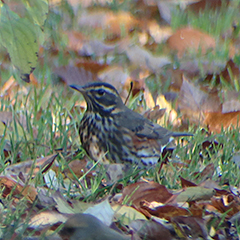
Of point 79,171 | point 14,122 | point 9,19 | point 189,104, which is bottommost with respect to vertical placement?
point 189,104

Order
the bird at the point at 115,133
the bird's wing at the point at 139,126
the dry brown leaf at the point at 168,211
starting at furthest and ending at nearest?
the bird's wing at the point at 139,126 → the bird at the point at 115,133 → the dry brown leaf at the point at 168,211

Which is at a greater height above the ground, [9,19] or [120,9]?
[9,19]

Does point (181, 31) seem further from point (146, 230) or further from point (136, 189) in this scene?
point (146, 230)

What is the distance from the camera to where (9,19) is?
5.34 feet

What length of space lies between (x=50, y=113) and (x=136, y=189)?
1.58m

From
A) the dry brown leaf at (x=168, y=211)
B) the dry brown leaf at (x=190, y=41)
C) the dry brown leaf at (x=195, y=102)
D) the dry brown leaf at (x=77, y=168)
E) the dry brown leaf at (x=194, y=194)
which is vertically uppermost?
the dry brown leaf at (x=77, y=168)

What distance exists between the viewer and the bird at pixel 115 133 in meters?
3.76

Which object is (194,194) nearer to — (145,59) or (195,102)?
(195,102)

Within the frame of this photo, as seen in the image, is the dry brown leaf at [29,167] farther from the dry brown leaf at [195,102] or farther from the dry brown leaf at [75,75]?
the dry brown leaf at [75,75]

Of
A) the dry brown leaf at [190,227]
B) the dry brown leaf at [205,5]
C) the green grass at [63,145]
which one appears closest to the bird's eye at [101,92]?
the green grass at [63,145]

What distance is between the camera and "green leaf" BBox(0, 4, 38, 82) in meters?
1.61

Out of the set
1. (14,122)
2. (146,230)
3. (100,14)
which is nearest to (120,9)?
(100,14)

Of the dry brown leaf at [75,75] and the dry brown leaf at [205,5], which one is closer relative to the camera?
the dry brown leaf at [75,75]

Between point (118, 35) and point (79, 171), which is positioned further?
point (118, 35)
